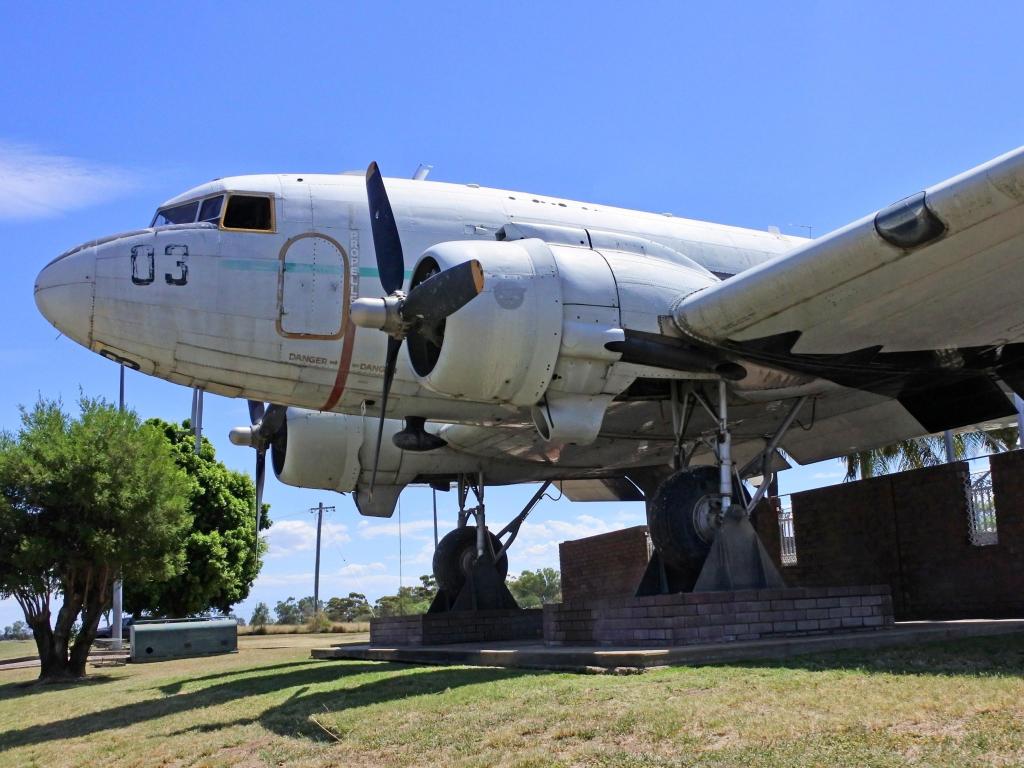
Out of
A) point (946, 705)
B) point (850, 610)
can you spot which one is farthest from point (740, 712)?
point (850, 610)

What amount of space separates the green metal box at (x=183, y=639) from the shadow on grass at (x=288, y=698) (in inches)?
457

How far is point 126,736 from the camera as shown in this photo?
31.1 feet

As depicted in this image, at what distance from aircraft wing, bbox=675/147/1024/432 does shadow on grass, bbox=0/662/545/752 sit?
4.83m

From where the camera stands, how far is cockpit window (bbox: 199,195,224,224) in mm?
12516

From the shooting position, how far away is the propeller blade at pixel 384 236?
1195 centimetres

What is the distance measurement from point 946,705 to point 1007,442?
3175 cm

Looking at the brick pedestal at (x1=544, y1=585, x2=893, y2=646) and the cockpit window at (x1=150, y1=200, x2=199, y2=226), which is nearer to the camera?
the brick pedestal at (x1=544, y1=585, x2=893, y2=646)

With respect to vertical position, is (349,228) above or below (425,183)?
below

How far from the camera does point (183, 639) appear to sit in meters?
24.6

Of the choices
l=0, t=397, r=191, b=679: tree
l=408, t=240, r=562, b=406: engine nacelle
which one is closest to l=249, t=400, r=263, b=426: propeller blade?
l=0, t=397, r=191, b=679: tree

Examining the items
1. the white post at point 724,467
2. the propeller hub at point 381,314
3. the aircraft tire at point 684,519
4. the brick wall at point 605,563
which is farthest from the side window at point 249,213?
the brick wall at point 605,563

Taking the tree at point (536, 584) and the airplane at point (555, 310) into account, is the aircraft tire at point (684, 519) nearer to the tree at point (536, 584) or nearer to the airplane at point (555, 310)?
the airplane at point (555, 310)

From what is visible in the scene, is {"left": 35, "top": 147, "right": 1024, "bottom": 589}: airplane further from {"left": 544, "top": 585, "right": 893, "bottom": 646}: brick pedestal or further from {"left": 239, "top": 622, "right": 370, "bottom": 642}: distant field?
{"left": 239, "top": 622, "right": 370, "bottom": 642}: distant field

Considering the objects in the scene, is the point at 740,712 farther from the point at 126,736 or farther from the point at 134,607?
the point at 134,607
